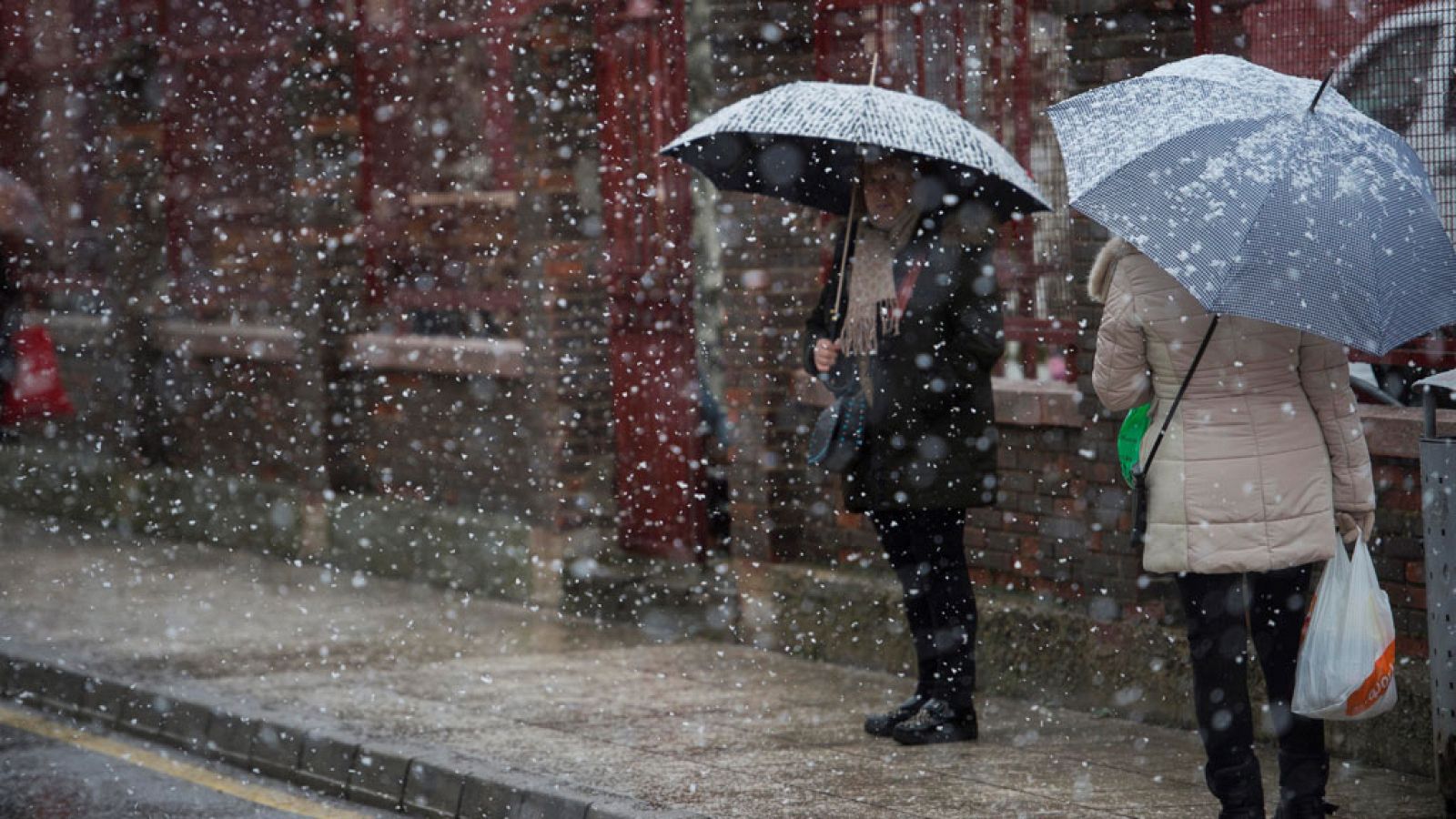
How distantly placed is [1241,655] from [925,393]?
184 centimetres

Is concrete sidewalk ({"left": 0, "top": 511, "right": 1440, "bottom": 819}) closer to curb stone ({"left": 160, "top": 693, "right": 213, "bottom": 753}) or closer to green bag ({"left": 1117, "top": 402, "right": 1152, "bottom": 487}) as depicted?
curb stone ({"left": 160, "top": 693, "right": 213, "bottom": 753})

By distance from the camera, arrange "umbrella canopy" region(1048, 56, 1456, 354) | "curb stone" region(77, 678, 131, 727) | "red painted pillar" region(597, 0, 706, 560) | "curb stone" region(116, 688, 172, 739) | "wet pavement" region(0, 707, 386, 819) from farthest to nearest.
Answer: "red painted pillar" region(597, 0, 706, 560) < "curb stone" region(77, 678, 131, 727) < "curb stone" region(116, 688, 172, 739) < "wet pavement" region(0, 707, 386, 819) < "umbrella canopy" region(1048, 56, 1456, 354)

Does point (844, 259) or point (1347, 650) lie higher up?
point (844, 259)

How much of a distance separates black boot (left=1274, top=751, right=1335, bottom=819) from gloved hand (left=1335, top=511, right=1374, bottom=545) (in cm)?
62

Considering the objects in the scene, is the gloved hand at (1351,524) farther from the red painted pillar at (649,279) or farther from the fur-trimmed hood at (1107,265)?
the red painted pillar at (649,279)

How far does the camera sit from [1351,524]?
5906mm

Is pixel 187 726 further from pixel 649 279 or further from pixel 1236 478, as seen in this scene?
pixel 1236 478

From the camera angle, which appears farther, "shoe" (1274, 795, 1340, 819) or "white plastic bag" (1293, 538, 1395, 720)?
"shoe" (1274, 795, 1340, 819)

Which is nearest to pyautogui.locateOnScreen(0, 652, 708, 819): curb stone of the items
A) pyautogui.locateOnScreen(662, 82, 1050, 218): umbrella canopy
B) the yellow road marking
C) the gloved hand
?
the yellow road marking

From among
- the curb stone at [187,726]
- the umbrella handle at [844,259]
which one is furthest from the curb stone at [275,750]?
the umbrella handle at [844,259]

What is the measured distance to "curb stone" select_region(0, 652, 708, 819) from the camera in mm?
6895

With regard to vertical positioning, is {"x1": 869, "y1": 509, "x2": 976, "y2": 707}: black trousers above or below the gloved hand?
below

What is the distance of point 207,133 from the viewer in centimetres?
1427

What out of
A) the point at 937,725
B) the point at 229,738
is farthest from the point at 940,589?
the point at 229,738
